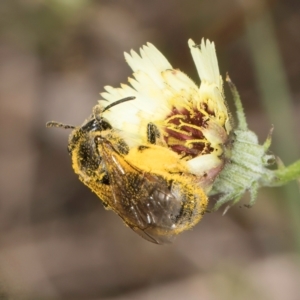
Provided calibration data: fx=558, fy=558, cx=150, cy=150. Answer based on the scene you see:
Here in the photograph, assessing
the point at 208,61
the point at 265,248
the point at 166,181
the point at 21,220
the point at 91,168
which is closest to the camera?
the point at 166,181

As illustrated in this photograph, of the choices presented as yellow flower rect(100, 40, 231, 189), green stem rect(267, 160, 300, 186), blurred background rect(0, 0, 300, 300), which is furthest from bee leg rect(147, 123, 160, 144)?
blurred background rect(0, 0, 300, 300)

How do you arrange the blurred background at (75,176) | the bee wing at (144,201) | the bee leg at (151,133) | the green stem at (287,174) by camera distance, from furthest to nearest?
the blurred background at (75,176), the green stem at (287,174), the bee leg at (151,133), the bee wing at (144,201)

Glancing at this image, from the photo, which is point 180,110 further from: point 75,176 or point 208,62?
point 75,176

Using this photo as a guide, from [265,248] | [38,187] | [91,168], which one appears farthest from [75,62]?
[91,168]

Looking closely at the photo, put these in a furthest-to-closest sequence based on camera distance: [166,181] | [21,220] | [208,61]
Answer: [21,220] < [208,61] < [166,181]

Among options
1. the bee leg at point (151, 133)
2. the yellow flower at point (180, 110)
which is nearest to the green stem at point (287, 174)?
the yellow flower at point (180, 110)

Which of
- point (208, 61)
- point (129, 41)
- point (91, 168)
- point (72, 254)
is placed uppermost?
point (129, 41)

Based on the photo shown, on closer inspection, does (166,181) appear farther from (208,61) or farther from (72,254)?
(72,254)

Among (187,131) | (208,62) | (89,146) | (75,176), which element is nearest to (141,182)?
(89,146)

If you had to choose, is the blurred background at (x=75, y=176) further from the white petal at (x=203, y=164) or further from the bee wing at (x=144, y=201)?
the bee wing at (x=144, y=201)
